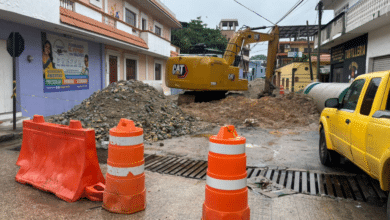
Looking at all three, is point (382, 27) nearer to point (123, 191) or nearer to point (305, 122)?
point (305, 122)

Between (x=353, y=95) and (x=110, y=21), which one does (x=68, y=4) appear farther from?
(x=353, y=95)

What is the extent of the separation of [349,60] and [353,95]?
662 inches

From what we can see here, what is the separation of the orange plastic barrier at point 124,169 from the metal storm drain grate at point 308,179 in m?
1.64

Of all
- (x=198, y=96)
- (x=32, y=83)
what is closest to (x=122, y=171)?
(x=32, y=83)

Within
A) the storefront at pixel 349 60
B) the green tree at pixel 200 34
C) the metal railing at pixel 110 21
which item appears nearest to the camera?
the metal railing at pixel 110 21

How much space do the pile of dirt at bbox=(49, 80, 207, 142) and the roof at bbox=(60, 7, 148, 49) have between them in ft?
9.57

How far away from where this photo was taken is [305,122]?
428 inches

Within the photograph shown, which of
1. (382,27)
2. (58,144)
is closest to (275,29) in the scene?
(382,27)

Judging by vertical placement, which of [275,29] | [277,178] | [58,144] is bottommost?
[277,178]

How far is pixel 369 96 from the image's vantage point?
3.73m

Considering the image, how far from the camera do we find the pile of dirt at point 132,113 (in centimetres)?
796

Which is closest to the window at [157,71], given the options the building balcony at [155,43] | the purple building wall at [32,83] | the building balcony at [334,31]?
the building balcony at [155,43]

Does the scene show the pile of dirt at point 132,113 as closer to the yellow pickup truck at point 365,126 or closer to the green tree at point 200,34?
the yellow pickup truck at point 365,126

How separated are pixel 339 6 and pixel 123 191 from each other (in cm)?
2422
